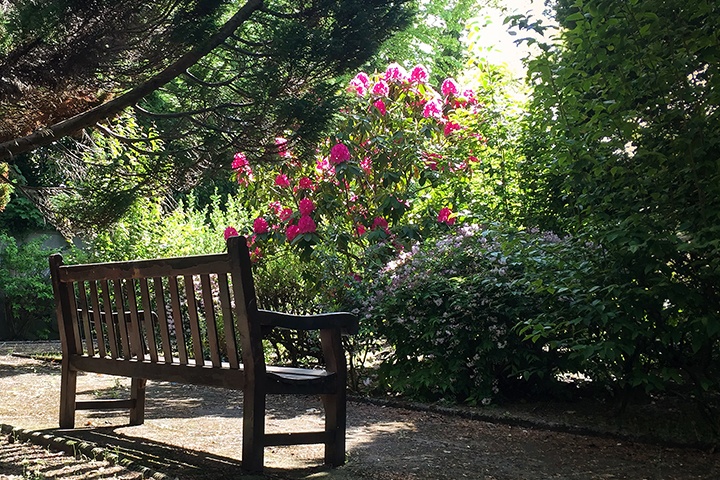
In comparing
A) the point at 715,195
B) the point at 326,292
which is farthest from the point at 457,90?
the point at 715,195

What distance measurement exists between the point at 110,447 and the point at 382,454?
1.35 meters

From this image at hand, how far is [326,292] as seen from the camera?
274 inches

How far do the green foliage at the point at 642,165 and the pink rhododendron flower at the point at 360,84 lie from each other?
3.87 metres

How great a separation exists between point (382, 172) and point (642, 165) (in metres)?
3.99

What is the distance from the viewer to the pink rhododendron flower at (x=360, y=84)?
26.9ft

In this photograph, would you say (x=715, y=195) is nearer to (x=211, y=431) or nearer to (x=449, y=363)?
(x=449, y=363)

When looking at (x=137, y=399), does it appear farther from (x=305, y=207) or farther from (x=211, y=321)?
(x=305, y=207)

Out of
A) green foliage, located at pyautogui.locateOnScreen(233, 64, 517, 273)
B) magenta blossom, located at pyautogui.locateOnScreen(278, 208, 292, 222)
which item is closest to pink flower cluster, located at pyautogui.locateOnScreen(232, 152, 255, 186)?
green foliage, located at pyautogui.locateOnScreen(233, 64, 517, 273)

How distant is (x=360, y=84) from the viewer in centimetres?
823

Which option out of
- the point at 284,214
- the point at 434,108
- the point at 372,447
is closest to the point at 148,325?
the point at 372,447

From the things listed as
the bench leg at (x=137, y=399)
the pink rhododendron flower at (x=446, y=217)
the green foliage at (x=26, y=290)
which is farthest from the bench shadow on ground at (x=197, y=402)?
the green foliage at (x=26, y=290)

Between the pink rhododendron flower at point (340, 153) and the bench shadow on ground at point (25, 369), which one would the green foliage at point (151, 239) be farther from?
the pink rhododendron flower at point (340, 153)

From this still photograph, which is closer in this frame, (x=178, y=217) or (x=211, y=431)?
(x=211, y=431)

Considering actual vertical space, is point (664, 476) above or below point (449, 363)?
below
